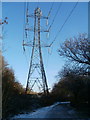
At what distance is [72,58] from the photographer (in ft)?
89.3

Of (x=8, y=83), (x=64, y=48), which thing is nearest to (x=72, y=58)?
(x=64, y=48)

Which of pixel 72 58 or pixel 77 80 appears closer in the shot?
pixel 77 80

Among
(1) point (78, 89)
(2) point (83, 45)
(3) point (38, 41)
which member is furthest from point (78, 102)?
(3) point (38, 41)

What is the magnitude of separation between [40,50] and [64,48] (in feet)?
11.2

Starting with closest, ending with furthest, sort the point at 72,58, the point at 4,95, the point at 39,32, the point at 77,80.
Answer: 1. the point at 4,95
2. the point at 77,80
3. the point at 72,58
4. the point at 39,32

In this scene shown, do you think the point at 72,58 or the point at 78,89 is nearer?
the point at 78,89

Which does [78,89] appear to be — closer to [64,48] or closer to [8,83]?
[64,48]

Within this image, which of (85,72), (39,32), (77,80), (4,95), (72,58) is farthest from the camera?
(39,32)

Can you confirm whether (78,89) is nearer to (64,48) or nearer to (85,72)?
(85,72)

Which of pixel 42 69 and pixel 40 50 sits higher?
pixel 40 50

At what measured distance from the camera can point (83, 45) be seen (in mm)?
Answer: 25906

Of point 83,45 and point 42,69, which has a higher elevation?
point 83,45

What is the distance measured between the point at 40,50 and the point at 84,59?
6.27 meters

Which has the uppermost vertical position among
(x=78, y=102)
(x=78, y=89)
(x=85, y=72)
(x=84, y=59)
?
(x=84, y=59)
